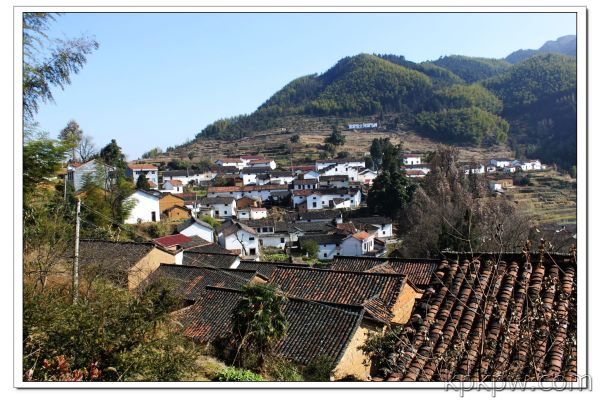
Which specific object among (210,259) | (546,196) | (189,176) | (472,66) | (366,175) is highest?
(472,66)

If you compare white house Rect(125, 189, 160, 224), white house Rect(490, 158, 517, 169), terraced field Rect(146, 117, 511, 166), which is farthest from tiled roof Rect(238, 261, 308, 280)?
white house Rect(490, 158, 517, 169)

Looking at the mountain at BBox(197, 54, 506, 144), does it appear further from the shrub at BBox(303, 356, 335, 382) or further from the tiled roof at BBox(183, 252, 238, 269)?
the shrub at BBox(303, 356, 335, 382)

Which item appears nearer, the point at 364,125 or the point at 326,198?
the point at 326,198

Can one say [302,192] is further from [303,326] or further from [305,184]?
[303,326]

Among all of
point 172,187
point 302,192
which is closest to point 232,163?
point 172,187

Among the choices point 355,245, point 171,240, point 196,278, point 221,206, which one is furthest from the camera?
point 221,206

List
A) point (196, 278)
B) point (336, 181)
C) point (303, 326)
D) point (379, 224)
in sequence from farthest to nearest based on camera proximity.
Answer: point (336, 181), point (379, 224), point (196, 278), point (303, 326)

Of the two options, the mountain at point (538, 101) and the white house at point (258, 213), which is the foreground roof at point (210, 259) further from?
the mountain at point (538, 101)
